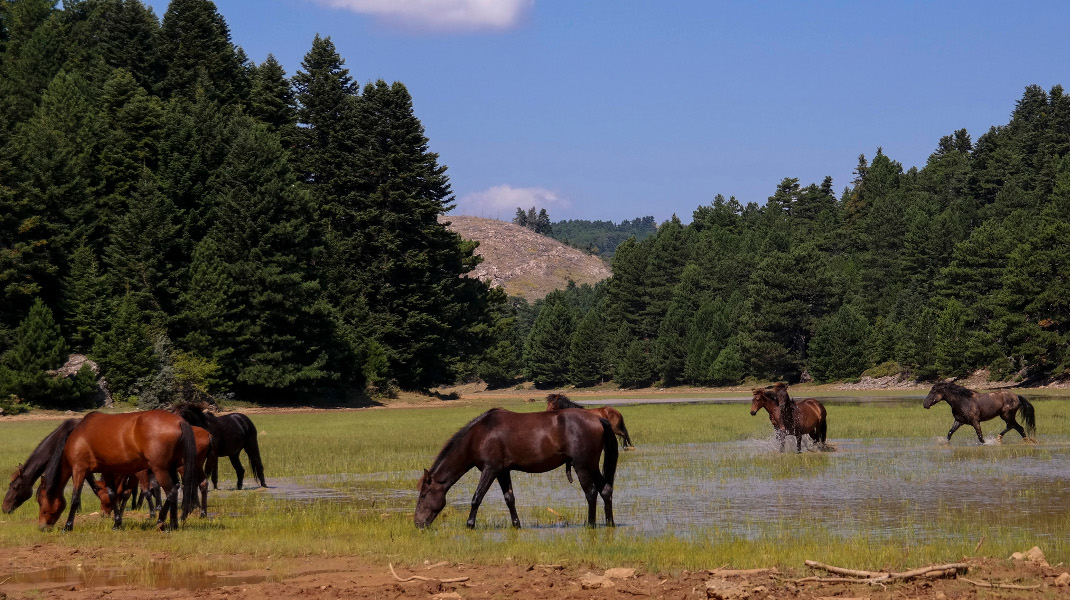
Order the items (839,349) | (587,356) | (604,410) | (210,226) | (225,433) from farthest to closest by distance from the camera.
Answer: (587,356), (839,349), (210,226), (604,410), (225,433)

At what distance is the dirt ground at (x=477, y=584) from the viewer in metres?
10.3

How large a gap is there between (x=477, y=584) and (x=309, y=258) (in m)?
61.5

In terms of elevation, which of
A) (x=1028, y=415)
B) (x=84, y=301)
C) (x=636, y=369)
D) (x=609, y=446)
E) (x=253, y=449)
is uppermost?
(x=84, y=301)

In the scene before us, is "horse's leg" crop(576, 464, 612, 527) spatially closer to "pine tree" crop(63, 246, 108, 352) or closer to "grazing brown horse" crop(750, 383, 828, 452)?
"grazing brown horse" crop(750, 383, 828, 452)

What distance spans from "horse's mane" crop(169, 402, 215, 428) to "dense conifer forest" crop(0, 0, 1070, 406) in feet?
113

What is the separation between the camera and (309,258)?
70750 mm

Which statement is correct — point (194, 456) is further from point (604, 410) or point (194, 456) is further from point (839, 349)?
point (839, 349)

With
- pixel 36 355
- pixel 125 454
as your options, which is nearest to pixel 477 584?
pixel 125 454

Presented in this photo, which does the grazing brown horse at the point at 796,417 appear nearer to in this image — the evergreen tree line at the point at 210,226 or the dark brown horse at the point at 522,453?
the dark brown horse at the point at 522,453

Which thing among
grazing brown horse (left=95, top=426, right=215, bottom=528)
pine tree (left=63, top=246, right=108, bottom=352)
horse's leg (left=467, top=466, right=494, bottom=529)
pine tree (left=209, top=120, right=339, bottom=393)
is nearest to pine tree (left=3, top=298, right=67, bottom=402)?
pine tree (left=63, top=246, right=108, bottom=352)

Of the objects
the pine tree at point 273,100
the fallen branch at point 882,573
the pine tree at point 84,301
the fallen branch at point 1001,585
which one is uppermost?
the pine tree at point 273,100

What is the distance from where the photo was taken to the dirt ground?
407 inches

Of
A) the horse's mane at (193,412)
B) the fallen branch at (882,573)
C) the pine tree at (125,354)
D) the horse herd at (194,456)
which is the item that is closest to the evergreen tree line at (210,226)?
the pine tree at (125,354)

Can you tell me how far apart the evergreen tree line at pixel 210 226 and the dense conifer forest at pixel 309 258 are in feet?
0.64
